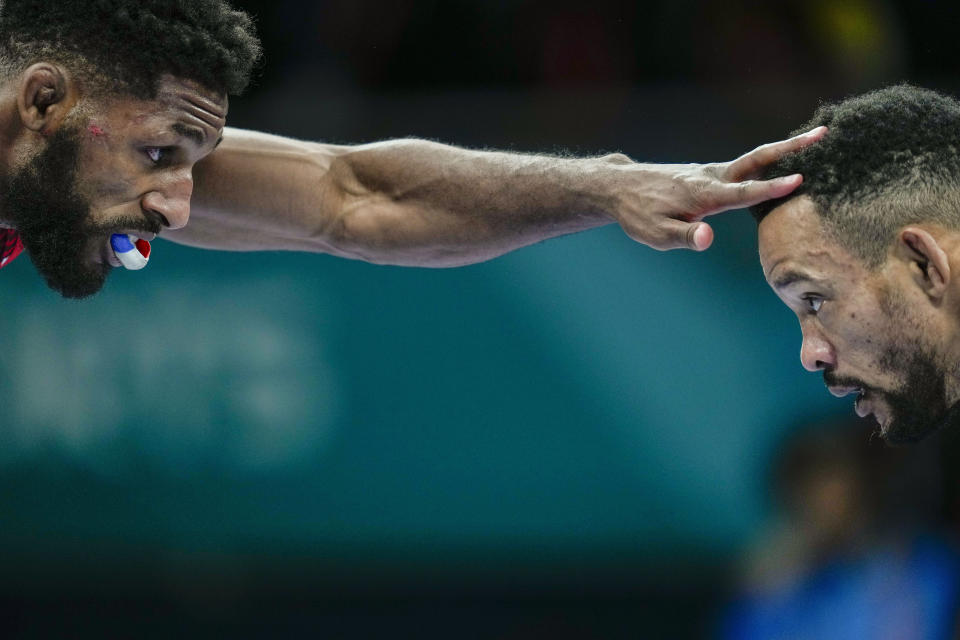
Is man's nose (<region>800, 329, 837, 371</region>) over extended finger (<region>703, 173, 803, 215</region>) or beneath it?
beneath

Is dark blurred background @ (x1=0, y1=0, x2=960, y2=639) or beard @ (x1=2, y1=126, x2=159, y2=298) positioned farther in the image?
dark blurred background @ (x1=0, y1=0, x2=960, y2=639)

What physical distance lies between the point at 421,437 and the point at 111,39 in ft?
10.2

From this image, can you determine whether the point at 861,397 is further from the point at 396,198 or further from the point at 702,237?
the point at 396,198

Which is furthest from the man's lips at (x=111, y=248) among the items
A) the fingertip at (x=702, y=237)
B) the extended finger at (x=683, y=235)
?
the fingertip at (x=702, y=237)

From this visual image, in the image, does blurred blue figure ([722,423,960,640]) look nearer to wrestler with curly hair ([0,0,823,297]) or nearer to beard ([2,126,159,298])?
wrestler with curly hair ([0,0,823,297])

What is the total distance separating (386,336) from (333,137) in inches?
42.0

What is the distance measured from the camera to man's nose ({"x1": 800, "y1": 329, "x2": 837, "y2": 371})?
3.72 metres

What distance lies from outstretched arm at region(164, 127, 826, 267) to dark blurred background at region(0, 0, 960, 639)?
6.57 feet

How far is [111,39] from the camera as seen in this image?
386cm

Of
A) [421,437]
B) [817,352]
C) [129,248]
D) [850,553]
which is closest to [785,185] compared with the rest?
[817,352]

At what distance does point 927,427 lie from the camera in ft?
12.5

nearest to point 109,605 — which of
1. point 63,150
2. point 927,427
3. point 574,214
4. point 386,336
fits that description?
point 386,336

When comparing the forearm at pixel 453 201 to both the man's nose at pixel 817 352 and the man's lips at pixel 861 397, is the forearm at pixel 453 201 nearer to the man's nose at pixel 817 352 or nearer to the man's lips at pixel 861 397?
the man's nose at pixel 817 352

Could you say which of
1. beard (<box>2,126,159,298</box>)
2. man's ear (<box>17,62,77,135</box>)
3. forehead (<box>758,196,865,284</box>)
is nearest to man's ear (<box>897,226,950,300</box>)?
forehead (<box>758,196,865,284</box>)
